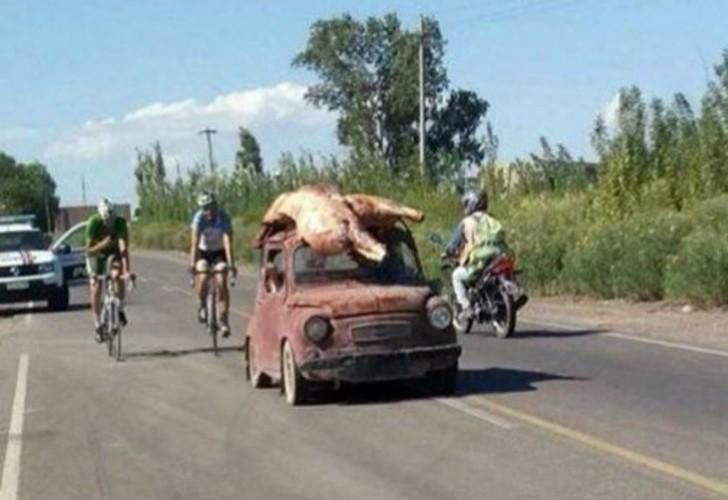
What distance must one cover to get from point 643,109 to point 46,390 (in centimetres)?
1879

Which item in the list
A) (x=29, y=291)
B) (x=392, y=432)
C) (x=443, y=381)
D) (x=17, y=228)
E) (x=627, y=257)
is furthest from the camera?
(x=17, y=228)

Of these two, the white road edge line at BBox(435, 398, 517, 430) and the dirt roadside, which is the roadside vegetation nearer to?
the dirt roadside

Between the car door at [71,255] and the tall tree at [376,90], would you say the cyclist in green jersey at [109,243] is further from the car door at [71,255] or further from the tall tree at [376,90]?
the tall tree at [376,90]

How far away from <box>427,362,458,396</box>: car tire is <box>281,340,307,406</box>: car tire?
3.79ft

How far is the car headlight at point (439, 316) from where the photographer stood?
53.5 ft

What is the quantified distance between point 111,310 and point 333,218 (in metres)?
6.96

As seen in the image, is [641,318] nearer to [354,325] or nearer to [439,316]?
[439,316]

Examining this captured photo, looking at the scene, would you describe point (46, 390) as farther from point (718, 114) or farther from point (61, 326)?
point (718, 114)

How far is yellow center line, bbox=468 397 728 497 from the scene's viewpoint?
11.3m

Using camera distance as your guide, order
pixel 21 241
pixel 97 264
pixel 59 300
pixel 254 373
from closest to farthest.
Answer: pixel 254 373 < pixel 97 264 < pixel 59 300 < pixel 21 241

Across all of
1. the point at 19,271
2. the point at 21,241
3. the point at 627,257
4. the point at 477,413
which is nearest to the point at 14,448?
the point at 477,413

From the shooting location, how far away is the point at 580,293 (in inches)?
1286

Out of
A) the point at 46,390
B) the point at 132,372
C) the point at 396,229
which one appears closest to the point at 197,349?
the point at 132,372

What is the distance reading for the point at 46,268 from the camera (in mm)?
39000
